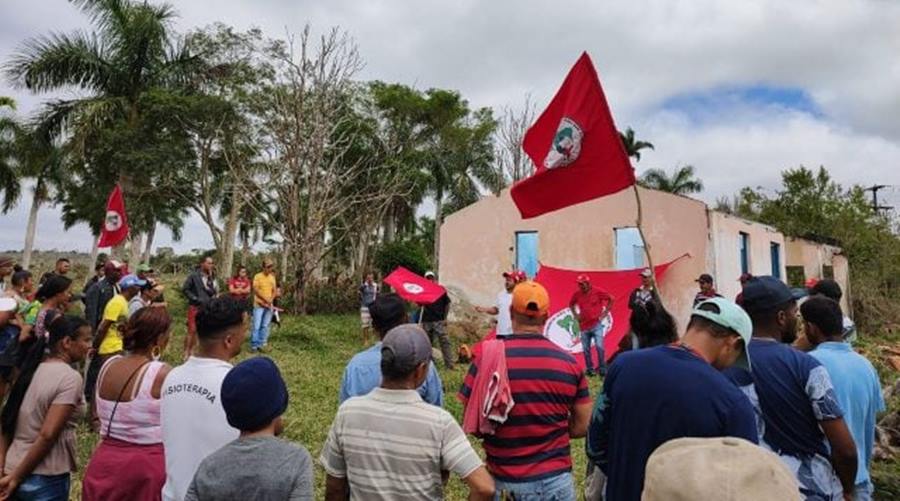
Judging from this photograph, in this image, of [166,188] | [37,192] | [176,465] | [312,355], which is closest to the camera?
[176,465]

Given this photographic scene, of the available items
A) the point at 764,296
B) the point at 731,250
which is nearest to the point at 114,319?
the point at 764,296

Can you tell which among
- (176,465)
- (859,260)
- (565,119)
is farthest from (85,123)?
(859,260)

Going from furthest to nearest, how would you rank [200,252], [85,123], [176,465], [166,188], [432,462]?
[200,252], [166,188], [85,123], [176,465], [432,462]

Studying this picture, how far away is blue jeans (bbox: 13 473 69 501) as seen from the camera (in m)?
2.85

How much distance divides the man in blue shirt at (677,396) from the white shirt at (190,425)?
5.16 feet

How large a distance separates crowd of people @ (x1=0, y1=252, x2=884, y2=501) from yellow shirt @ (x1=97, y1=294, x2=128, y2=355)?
103 inches

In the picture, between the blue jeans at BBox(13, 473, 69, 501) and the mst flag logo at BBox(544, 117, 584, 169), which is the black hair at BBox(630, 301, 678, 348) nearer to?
the mst flag logo at BBox(544, 117, 584, 169)

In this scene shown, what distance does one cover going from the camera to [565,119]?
503cm

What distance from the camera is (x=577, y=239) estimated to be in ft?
50.1

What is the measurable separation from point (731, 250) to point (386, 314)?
12.7m

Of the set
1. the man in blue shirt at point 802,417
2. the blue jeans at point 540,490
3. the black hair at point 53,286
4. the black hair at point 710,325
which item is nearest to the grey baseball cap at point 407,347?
the blue jeans at point 540,490

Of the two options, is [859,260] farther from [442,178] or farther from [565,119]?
[565,119]

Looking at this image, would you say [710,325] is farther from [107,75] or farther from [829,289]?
[107,75]

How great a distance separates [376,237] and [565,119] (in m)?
25.5
